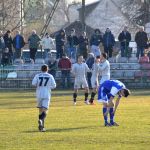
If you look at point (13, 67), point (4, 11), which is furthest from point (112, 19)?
point (13, 67)

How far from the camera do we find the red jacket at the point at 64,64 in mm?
42056

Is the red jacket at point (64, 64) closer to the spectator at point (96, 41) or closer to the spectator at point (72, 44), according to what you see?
the spectator at point (72, 44)

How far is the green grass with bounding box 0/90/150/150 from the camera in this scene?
1711cm

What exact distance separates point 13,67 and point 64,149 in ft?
93.1

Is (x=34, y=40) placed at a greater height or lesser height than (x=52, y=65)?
greater

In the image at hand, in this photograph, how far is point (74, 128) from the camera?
21.0 meters

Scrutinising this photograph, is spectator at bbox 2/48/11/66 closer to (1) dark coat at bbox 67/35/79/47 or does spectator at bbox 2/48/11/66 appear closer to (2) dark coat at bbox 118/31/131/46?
(1) dark coat at bbox 67/35/79/47

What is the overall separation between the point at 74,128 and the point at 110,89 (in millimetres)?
1632

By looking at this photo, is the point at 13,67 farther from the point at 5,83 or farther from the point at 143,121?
the point at 143,121

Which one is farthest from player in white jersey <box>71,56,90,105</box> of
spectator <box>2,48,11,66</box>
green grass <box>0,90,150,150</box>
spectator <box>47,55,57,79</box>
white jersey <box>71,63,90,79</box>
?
spectator <box>2,48,11,66</box>

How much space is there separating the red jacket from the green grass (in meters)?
9.10

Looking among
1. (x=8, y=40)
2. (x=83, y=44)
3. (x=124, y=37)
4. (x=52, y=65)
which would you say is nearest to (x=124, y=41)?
(x=124, y=37)

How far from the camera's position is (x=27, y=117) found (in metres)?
24.9

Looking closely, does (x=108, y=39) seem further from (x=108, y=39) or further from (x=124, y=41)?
(x=124, y=41)
